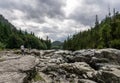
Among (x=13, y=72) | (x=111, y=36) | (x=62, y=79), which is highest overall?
(x=111, y=36)

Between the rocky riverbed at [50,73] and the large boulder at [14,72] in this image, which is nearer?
the large boulder at [14,72]

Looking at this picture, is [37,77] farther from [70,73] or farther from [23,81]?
[70,73]

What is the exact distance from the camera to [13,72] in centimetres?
2172

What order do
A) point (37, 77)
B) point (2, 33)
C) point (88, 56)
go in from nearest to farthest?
point (37, 77), point (88, 56), point (2, 33)

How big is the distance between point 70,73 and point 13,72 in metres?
10.6

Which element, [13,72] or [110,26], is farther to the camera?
[110,26]

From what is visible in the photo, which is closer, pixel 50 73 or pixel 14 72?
pixel 14 72

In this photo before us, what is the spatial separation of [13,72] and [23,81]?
1.68 meters

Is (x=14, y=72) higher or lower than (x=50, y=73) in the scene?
higher

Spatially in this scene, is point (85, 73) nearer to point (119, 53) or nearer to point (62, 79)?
point (62, 79)

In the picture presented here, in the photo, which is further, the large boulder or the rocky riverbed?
the rocky riverbed

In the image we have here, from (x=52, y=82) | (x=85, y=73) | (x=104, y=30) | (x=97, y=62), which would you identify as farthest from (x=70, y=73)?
(x=104, y=30)

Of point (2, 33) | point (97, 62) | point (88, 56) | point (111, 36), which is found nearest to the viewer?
point (97, 62)

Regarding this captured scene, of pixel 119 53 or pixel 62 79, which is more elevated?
pixel 119 53
